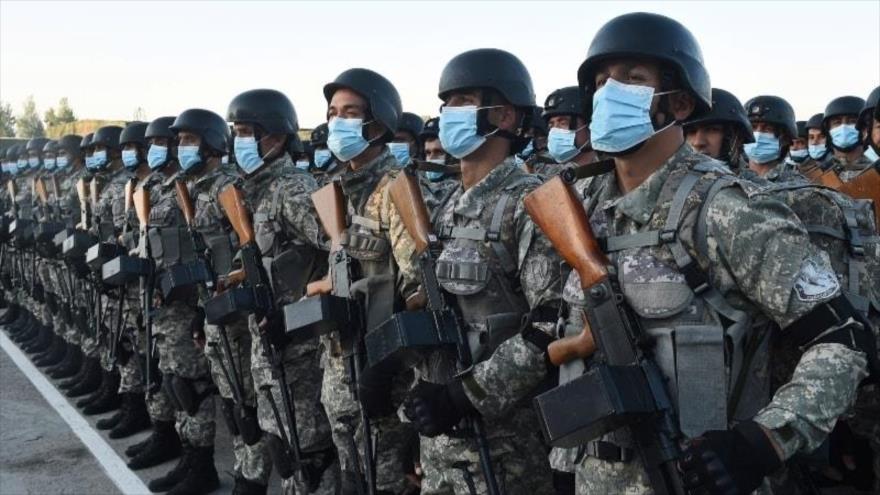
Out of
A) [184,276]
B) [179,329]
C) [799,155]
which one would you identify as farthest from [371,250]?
[799,155]

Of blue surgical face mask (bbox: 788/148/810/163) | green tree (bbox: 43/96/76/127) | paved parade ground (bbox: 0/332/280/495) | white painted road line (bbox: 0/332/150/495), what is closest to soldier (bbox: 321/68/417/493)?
paved parade ground (bbox: 0/332/280/495)

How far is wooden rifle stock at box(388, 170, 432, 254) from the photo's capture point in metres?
3.15

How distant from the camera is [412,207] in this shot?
3.23m

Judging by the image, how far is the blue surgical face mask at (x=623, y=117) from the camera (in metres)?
2.24

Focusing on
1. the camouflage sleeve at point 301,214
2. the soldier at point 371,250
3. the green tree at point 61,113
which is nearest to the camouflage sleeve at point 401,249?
the soldier at point 371,250

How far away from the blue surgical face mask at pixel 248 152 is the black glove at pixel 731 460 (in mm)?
3626

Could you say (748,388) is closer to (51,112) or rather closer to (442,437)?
(442,437)

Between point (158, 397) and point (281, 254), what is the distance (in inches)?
84.5

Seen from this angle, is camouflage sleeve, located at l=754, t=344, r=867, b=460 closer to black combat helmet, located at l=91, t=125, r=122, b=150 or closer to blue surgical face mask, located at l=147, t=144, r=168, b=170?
blue surgical face mask, located at l=147, t=144, r=168, b=170

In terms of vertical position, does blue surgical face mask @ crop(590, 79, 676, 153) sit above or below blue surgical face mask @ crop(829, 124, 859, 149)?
above

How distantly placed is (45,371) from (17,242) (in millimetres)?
2346

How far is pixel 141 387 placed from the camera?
673cm

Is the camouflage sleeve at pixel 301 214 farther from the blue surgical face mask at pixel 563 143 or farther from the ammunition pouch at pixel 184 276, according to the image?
the blue surgical face mask at pixel 563 143

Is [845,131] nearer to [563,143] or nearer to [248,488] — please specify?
[563,143]
